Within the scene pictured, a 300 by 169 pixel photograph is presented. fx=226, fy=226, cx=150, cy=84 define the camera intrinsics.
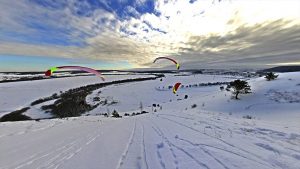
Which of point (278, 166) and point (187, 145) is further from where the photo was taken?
point (187, 145)

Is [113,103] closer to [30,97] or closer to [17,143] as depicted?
[30,97]

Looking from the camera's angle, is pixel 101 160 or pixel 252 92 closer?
pixel 101 160

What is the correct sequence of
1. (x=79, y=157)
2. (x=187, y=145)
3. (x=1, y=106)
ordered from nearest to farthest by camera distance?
(x=79, y=157) → (x=187, y=145) → (x=1, y=106)

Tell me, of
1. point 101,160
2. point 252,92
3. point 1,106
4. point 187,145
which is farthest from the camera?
point 1,106

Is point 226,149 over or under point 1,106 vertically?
over

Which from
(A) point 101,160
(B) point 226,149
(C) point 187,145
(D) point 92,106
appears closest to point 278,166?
(B) point 226,149

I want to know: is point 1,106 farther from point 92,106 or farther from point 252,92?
point 252,92

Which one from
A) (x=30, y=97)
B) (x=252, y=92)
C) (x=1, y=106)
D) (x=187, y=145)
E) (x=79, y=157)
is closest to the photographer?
(x=79, y=157)

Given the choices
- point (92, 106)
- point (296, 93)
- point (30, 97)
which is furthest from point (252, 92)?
point (30, 97)

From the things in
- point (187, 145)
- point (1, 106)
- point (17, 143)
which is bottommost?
point (1, 106)
